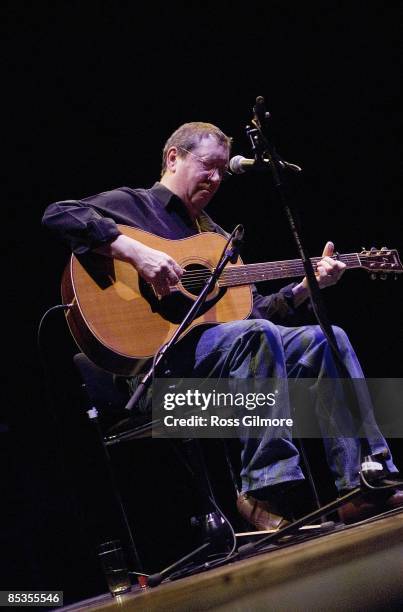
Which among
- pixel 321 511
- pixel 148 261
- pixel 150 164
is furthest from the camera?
pixel 150 164

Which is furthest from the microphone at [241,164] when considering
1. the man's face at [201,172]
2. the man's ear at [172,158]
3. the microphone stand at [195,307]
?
the man's ear at [172,158]

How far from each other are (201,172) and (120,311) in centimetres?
80

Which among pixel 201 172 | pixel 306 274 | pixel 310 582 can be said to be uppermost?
pixel 201 172

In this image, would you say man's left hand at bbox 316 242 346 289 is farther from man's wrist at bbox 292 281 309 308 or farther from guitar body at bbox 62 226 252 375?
guitar body at bbox 62 226 252 375

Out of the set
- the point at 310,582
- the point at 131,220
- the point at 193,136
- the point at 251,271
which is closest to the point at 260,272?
the point at 251,271

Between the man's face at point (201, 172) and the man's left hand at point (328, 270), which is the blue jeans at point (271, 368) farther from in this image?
the man's face at point (201, 172)

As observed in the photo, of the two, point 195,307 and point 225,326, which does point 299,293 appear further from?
point 195,307

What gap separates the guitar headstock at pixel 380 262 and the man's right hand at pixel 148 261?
0.96 meters

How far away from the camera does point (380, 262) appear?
2.91 m

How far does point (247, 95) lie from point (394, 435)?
2227 mm

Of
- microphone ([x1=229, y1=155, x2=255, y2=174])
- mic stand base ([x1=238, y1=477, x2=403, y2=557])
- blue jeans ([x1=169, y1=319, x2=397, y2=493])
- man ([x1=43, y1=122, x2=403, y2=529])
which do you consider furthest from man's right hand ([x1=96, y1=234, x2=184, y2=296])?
mic stand base ([x1=238, y1=477, x2=403, y2=557])

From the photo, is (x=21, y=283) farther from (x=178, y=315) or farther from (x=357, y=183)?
(x=357, y=183)

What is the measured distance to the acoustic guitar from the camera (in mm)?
2264

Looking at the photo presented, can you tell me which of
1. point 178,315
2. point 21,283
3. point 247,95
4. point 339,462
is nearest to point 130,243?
point 178,315
